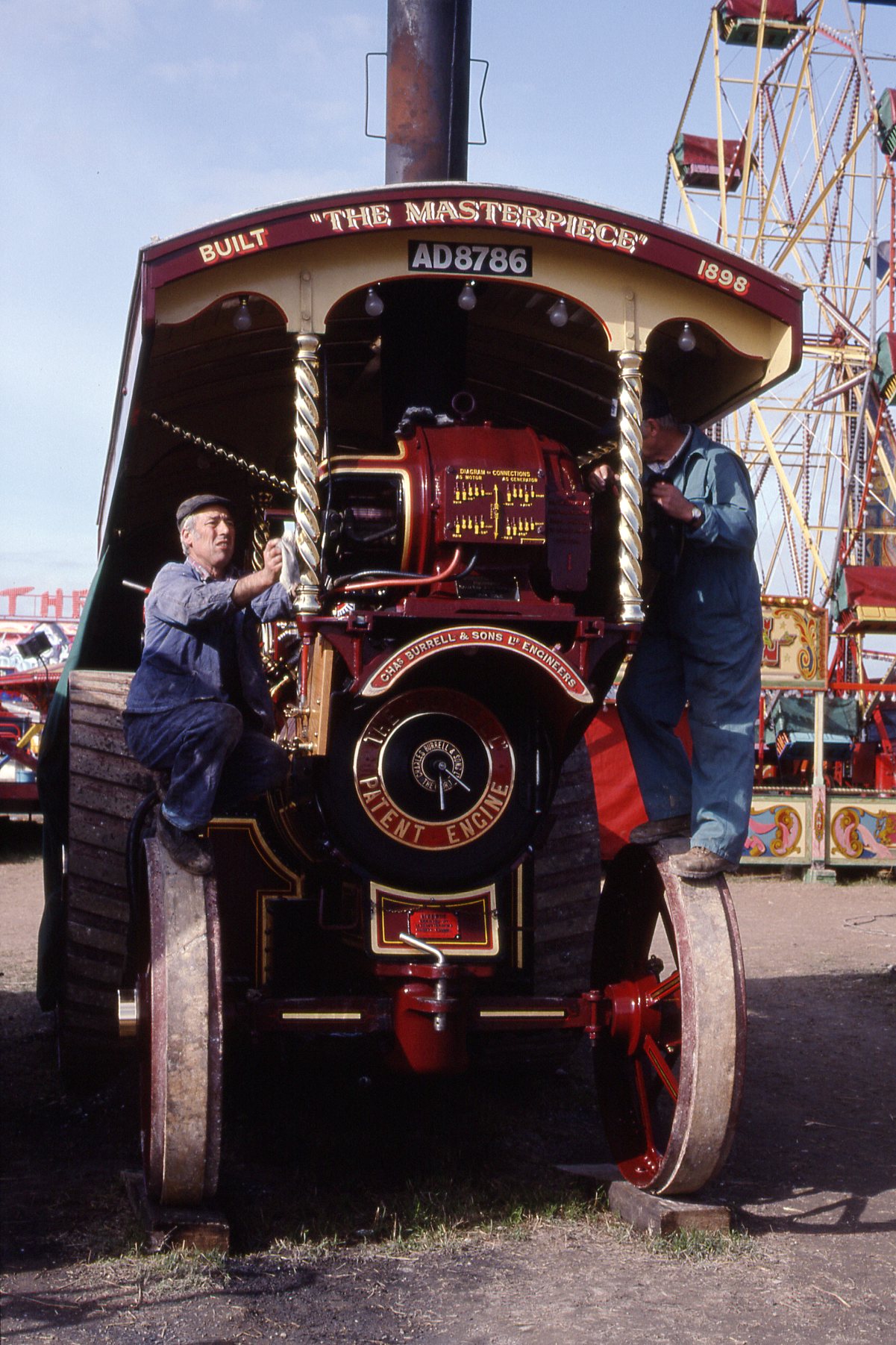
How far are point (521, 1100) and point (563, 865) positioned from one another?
1043 millimetres

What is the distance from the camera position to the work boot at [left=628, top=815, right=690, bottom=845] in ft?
12.3

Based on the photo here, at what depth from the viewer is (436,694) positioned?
11.5 ft

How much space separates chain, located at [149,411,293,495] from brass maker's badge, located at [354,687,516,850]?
1.85 m

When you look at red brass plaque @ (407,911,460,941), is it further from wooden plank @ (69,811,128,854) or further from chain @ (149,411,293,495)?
chain @ (149,411,293,495)

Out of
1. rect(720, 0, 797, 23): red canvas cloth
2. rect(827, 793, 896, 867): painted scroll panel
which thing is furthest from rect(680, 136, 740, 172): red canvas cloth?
rect(827, 793, 896, 867): painted scroll panel

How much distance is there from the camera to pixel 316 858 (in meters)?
3.77

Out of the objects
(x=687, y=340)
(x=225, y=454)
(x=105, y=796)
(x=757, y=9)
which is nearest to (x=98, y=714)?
(x=105, y=796)

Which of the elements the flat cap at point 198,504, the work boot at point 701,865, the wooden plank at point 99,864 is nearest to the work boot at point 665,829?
the work boot at point 701,865

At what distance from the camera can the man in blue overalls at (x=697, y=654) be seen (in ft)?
11.7

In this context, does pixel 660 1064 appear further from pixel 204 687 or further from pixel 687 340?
pixel 687 340

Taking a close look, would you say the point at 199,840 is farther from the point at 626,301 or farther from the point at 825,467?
the point at 825,467

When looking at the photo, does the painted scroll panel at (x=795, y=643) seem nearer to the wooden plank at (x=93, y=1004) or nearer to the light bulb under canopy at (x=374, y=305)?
the wooden plank at (x=93, y=1004)

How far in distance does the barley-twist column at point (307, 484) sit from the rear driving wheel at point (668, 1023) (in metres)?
1.16

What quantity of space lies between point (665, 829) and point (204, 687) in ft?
Answer: 4.19
